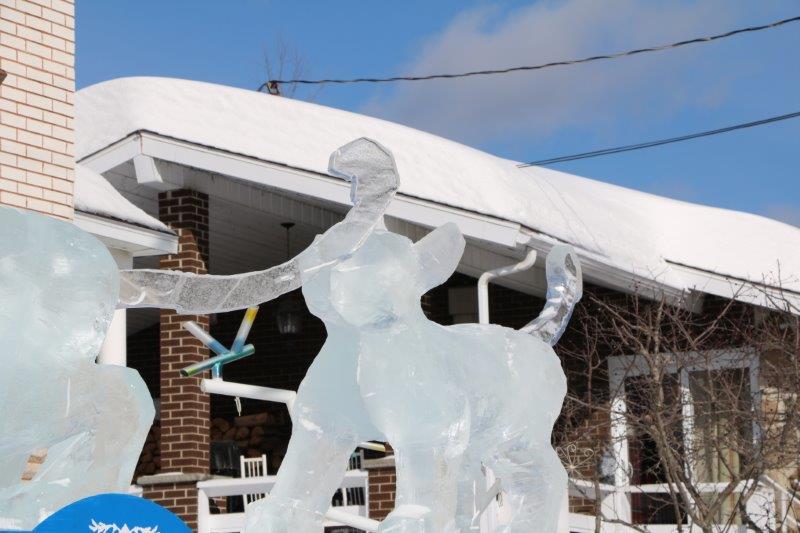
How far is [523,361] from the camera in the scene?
4.03 meters

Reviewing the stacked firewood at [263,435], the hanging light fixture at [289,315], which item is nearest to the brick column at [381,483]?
the stacked firewood at [263,435]

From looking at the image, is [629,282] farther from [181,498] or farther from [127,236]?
[127,236]

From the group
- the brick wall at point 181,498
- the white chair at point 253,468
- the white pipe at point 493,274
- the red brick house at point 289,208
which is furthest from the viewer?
the white chair at point 253,468

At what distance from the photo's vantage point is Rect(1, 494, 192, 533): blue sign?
296 centimetres

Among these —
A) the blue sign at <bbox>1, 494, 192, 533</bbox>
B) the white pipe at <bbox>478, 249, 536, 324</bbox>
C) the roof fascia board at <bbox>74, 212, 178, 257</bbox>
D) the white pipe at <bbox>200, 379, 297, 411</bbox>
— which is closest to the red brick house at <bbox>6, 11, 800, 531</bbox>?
the roof fascia board at <bbox>74, 212, 178, 257</bbox>

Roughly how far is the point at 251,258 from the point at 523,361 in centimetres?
1188

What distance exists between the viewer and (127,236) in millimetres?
9773

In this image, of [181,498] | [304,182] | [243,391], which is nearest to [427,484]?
[243,391]

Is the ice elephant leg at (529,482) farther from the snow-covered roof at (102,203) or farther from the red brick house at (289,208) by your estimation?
the red brick house at (289,208)

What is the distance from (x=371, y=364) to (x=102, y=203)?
6.44 metres

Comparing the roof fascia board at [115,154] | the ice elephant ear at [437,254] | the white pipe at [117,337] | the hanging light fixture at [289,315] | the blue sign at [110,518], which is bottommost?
the blue sign at [110,518]

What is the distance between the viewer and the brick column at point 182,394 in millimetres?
11836

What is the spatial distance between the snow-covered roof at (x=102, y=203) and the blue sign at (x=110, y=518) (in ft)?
20.3

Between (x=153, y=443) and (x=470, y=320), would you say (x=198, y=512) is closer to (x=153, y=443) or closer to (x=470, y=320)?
(x=153, y=443)
